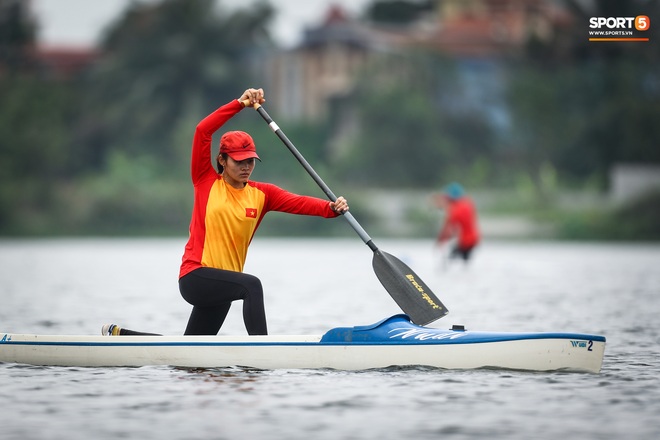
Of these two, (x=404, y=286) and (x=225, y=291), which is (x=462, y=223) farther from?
(x=225, y=291)

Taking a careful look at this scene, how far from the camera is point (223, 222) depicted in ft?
32.4

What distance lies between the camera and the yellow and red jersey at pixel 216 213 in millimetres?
9891

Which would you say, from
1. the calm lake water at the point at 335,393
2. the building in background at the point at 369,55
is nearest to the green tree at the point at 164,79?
the building in background at the point at 369,55

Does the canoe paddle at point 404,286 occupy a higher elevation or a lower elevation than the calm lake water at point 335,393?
higher

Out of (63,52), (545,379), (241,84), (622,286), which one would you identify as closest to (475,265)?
(622,286)

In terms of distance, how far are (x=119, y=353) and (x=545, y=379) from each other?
137 inches

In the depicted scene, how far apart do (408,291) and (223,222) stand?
187cm

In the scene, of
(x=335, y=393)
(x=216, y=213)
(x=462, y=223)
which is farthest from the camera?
(x=462, y=223)

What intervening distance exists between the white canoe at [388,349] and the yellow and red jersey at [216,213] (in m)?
0.67

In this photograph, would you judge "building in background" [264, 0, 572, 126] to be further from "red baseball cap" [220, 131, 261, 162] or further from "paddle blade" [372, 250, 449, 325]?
"red baseball cap" [220, 131, 261, 162]

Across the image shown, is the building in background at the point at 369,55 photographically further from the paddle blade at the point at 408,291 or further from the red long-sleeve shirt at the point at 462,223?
the paddle blade at the point at 408,291

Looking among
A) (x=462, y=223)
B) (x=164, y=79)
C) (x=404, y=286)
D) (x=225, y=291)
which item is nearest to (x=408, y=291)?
(x=404, y=286)

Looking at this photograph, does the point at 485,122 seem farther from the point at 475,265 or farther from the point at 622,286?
the point at 622,286

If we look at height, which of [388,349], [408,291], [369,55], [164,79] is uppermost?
[369,55]
